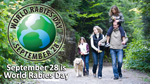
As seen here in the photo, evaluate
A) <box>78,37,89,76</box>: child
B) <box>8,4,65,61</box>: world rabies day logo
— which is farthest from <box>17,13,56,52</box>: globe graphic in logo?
<box>78,37,89,76</box>: child

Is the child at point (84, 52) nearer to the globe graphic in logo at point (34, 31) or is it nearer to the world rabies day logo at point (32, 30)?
the world rabies day logo at point (32, 30)

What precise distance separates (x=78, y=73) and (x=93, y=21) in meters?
14.1

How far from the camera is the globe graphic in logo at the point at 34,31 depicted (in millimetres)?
5445

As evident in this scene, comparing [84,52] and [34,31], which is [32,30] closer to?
[34,31]

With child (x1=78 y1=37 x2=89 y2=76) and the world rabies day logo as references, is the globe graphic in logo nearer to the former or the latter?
the world rabies day logo

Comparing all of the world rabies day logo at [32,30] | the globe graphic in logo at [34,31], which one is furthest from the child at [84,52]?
the globe graphic in logo at [34,31]

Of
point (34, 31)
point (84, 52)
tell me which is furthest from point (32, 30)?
point (84, 52)

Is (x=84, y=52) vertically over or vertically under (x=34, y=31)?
under

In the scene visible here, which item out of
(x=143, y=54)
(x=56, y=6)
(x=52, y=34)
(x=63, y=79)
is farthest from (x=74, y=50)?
(x=52, y=34)

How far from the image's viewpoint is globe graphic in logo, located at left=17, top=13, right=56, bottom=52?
5.45m

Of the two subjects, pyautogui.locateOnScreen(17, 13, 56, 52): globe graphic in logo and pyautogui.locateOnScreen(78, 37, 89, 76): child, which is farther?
pyautogui.locateOnScreen(78, 37, 89, 76): child

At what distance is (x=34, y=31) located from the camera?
5520 millimetres

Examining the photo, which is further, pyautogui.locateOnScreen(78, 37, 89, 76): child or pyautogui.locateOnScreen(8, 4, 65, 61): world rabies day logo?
pyautogui.locateOnScreen(78, 37, 89, 76): child

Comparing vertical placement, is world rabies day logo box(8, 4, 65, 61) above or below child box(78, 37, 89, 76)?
above
